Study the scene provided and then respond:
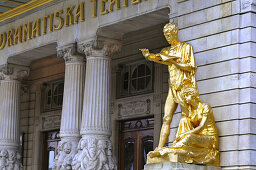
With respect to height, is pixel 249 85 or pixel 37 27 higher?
pixel 37 27

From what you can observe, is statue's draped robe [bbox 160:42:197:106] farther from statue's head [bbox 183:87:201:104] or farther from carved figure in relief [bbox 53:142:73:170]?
carved figure in relief [bbox 53:142:73:170]

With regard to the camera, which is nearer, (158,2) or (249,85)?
(249,85)

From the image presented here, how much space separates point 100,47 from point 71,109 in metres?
2.23

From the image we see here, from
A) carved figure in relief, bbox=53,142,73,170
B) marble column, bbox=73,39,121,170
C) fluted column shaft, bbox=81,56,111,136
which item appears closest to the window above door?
marble column, bbox=73,39,121,170

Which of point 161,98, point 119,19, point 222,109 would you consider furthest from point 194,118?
point 161,98

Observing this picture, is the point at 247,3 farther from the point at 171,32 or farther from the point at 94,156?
the point at 94,156

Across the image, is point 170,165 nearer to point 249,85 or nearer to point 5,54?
point 249,85

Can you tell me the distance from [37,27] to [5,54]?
2.15m

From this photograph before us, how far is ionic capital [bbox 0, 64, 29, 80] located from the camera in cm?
2120

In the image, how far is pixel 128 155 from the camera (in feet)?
68.7

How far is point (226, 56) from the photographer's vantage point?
1320 centimetres

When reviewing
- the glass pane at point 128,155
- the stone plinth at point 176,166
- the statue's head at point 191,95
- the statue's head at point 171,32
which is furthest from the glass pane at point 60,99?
the stone plinth at point 176,166

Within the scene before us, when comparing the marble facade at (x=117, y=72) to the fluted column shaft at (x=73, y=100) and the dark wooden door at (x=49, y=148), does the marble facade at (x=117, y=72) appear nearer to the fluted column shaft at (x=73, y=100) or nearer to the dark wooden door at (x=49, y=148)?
the fluted column shaft at (x=73, y=100)

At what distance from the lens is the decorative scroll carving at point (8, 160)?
2033 centimetres
